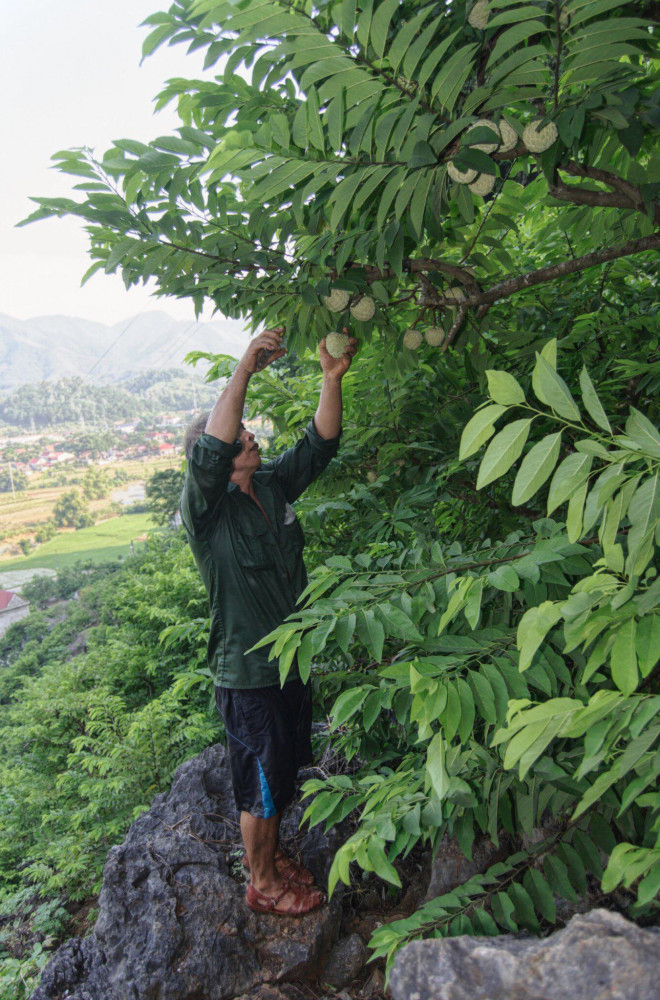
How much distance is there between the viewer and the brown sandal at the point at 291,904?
5.99 ft

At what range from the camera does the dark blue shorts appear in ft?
5.90

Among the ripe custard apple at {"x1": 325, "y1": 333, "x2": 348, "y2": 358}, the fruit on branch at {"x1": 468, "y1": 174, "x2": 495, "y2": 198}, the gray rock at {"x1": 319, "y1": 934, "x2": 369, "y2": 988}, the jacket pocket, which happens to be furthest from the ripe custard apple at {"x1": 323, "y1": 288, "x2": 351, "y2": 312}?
the gray rock at {"x1": 319, "y1": 934, "x2": 369, "y2": 988}

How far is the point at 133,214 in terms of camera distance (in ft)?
4.09

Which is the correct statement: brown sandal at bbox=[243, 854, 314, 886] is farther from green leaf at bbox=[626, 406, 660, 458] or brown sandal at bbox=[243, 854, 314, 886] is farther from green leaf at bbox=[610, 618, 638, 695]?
green leaf at bbox=[626, 406, 660, 458]

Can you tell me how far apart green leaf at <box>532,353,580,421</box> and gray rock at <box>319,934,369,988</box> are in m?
1.79

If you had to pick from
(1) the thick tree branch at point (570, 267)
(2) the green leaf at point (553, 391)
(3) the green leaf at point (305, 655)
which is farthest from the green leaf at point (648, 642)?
(1) the thick tree branch at point (570, 267)

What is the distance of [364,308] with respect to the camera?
1489 millimetres

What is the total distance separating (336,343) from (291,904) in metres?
1.59

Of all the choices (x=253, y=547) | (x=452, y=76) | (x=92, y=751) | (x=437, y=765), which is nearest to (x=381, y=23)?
(x=452, y=76)

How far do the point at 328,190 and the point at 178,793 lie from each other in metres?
2.12

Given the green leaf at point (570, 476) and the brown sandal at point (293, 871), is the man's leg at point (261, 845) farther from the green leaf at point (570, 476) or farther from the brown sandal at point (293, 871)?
the green leaf at point (570, 476)

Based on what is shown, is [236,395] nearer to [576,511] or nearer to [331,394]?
[331,394]

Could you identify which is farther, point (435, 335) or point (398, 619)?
point (435, 335)

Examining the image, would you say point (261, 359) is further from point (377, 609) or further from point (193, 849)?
point (193, 849)
